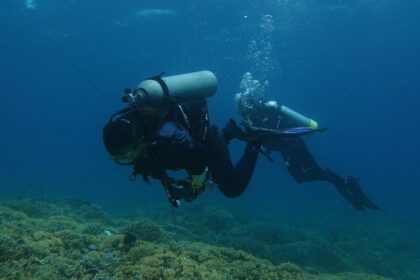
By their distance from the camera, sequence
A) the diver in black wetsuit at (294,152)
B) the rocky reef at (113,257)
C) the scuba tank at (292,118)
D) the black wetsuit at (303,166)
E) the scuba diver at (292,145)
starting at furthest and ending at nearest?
the black wetsuit at (303,166), the scuba tank at (292,118), the diver in black wetsuit at (294,152), the scuba diver at (292,145), the rocky reef at (113,257)

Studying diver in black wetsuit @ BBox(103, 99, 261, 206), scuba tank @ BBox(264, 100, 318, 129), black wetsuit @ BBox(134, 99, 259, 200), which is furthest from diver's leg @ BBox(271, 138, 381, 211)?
diver in black wetsuit @ BBox(103, 99, 261, 206)

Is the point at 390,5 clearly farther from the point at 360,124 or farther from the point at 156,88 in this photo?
the point at 360,124

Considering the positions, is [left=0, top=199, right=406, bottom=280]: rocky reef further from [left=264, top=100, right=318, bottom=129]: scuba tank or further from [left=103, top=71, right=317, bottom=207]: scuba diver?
[left=264, top=100, right=318, bottom=129]: scuba tank

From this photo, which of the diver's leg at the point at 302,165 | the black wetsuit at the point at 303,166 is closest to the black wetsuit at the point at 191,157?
the black wetsuit at the point at 303,166

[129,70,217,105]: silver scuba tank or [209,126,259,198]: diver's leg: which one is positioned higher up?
[129,70,217,105]: silver scuba tank

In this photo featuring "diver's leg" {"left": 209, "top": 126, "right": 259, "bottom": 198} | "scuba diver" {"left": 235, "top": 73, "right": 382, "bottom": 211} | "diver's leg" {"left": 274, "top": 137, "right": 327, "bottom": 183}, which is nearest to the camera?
"diver's leg" {"left": 209, "top": 126, "right": 259, "bottom": 198}

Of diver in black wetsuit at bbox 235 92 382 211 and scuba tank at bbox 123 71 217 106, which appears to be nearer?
scuba tank at bbox 123 71 217 106

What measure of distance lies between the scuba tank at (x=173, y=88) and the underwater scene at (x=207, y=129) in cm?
2

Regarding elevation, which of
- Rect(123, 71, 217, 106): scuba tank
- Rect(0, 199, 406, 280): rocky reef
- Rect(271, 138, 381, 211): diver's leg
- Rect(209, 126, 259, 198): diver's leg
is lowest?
Rect(0, 199, 406, 280): rocky reef

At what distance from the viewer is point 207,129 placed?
6.15 m

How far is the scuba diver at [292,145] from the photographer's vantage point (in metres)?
12.4

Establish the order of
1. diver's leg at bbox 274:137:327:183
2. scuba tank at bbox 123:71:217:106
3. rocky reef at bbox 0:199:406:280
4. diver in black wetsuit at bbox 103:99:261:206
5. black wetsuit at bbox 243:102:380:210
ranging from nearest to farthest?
diver in black wetsuit at bbox 103:99:261:206 < scuba tank at bbox 123:71:217:106 < rocky reef at bbox 0:199:406:280 < black wetsuit at bbox 243:102:380:210 < diver's leg at bbox 274:137:327:183

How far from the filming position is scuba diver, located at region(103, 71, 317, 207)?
5289 millimetres

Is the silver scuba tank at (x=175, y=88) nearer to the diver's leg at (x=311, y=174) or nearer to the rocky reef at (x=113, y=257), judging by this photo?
the rocky reef at (x=113, y=257)
